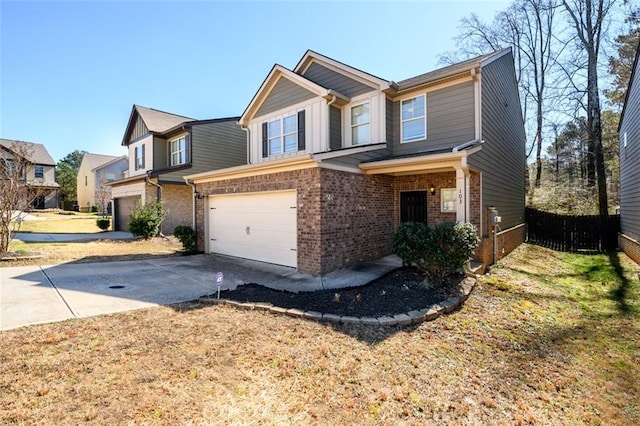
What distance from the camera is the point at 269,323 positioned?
489 cm

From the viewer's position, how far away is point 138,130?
65.9 feet

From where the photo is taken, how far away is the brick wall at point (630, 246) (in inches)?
406

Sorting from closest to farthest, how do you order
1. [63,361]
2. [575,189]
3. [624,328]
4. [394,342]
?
[63,361] → [394,342] → [624,328] → [575,189]

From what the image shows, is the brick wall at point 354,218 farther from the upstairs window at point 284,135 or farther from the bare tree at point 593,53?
the bare tree at point 593,53

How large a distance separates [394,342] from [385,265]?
4342 millimetres

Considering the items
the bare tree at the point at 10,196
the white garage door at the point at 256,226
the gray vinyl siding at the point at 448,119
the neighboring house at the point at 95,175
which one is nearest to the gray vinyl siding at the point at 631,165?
the gray vinyl siding at the point at 448,119

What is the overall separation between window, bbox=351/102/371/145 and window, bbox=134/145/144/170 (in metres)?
15.1

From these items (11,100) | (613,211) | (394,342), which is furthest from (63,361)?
(613,211)

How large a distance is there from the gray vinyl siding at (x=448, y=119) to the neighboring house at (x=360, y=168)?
3 centimetres

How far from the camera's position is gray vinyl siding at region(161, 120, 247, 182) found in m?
17.3

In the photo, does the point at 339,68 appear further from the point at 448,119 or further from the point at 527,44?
the point at 527,44

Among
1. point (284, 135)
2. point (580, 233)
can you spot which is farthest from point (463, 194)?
point (580, 233)

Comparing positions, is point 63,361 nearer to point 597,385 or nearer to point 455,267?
point 597,385

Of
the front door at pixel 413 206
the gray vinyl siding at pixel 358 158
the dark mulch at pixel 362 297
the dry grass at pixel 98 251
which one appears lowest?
the dark mulch at pixel 362 297
